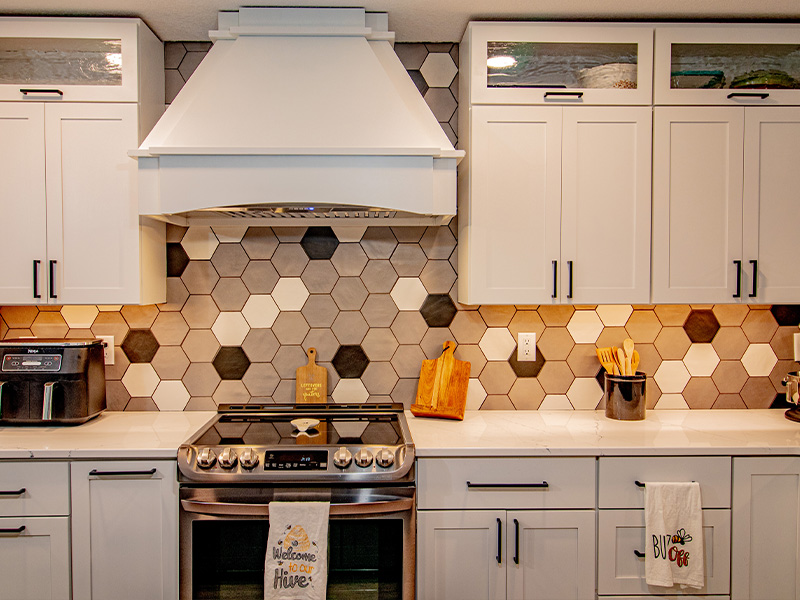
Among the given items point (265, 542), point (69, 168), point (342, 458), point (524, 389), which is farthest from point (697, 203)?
point (69, 168)

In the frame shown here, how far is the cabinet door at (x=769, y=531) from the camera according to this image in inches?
77.3

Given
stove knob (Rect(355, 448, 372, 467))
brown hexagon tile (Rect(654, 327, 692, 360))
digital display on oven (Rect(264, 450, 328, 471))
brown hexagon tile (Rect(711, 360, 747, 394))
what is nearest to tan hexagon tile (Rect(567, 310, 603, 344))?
brown hexagon tile (Rect(654, 327, 692, 360))

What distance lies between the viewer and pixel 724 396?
8.38 ft

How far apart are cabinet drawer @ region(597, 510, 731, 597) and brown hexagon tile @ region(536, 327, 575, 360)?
697 mm

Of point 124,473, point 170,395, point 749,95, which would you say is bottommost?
point 124,473

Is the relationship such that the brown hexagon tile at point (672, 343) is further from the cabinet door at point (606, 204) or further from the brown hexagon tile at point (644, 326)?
the cabinet door at point (606, 204)

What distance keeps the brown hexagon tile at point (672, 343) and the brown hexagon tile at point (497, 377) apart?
2.21 feet

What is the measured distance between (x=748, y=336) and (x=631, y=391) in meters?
0.71

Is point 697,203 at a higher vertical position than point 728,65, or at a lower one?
lower

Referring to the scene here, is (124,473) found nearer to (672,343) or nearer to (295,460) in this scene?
(295,460)

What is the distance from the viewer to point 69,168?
2148 mm

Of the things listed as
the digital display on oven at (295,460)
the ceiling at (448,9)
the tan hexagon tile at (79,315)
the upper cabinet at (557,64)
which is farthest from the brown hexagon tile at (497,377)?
the tan hexagon tile at (79,315)

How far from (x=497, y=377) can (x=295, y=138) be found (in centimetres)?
135

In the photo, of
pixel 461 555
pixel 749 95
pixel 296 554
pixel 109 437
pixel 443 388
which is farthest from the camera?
pixel 443 388
